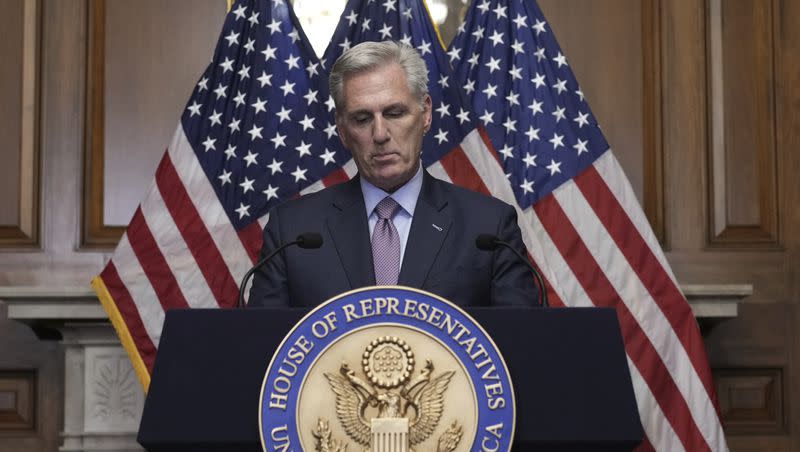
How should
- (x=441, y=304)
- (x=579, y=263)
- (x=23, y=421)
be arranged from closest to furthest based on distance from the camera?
1. (x=441, y=304)
2. (x=579, y=263)
3. (x=23, y=421)

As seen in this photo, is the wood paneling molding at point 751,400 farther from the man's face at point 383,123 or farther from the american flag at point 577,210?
the man's face at point 383,123

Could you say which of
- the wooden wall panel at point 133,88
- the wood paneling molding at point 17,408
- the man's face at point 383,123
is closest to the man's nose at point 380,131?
the man's face at point 383,123

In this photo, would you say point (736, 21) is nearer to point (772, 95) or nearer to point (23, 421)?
point (772, 95)

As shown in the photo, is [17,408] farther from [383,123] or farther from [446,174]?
[383,123]

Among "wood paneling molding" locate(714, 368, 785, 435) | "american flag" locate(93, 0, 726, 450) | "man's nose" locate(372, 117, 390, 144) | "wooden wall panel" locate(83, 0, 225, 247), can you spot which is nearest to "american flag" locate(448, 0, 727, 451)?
"american flag" locate(93, 0, 726, 450)

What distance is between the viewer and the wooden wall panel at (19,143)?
4.24 m

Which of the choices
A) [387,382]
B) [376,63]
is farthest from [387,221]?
[387,382]

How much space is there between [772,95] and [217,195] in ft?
7.45

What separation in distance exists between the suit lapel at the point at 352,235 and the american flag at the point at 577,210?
1344 mm

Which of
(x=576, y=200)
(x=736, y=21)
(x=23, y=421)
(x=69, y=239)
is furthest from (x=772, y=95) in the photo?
(x=23, y=421)

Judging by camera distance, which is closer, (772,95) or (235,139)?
(235,139)

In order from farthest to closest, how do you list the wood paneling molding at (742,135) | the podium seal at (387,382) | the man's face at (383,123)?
the wood paneling molding at (742,135)
the man's face at (383,123)
the podium seal at (387,382)

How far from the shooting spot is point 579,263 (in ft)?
12.7

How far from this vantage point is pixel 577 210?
3918 mm
